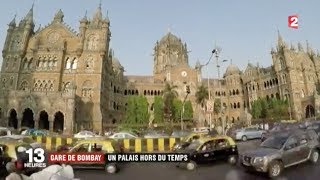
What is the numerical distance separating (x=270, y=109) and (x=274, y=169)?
62.9 meters

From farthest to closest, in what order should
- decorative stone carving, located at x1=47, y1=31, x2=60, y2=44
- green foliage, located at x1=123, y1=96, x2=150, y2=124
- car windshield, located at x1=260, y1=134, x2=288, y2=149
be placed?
green foliage, located at x1=123, y1=96, x2=150, y2=124, decorative stone carving, located at x1=47, y1=31, x2=60, y2=44, car windshield, located at x1=260, y1=134, x2=288, y2=149

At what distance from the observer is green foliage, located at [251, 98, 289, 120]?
69.1m

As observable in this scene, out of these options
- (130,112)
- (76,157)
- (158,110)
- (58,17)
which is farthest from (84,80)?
(76,157)

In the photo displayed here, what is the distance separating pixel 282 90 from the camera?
7600 centimetres

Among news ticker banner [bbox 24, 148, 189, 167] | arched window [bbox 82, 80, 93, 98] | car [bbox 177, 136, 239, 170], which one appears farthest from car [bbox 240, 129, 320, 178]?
arched window [bbox 82, 80, 93, 98]

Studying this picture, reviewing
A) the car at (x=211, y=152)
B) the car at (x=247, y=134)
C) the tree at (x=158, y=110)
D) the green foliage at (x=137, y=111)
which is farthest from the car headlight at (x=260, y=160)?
the tree at (x=158, y=110)

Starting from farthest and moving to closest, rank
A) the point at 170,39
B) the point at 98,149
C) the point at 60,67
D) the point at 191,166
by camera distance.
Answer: the point at 170,39 < the point at 60,67 < the point at 191,166 < the point at 98,149

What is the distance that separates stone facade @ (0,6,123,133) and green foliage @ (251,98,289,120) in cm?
3738

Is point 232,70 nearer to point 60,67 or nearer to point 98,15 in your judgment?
point 98,15

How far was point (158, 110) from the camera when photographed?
70.6 metres

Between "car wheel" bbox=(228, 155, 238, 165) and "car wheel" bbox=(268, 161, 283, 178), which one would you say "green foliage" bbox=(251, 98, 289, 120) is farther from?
"car wheel" bbox=(268, 161, 283, 178)

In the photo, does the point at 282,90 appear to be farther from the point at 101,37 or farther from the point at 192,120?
the point at 101,37

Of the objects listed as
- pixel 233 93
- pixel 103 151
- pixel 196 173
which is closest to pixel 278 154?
pixel 196 173

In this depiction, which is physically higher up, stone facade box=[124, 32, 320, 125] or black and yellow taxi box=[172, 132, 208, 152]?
stone facade box=[124, 32, 320, 125]
